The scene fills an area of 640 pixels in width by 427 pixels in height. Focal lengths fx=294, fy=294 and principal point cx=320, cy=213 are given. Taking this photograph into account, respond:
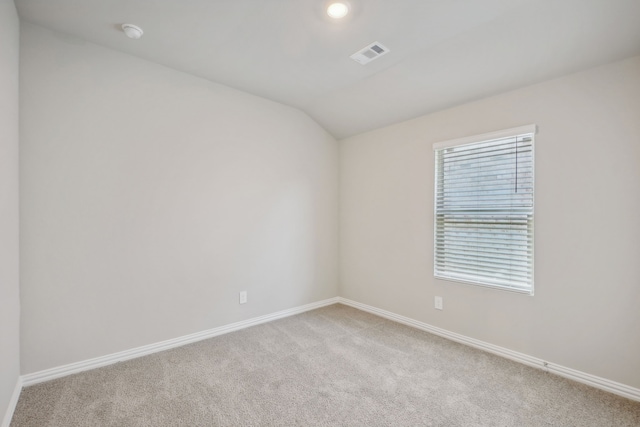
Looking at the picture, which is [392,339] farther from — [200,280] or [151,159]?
[151,159]

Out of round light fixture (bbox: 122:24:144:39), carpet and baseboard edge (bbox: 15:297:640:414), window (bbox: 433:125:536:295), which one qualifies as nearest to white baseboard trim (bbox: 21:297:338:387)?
carpet and baseboard edge (bbox: 15:297:640:414)

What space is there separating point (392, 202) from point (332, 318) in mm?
1535

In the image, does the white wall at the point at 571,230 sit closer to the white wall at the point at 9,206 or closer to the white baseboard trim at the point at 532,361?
the white baseboard trim at the point at 532,361

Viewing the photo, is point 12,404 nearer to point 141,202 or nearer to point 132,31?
point 141,202

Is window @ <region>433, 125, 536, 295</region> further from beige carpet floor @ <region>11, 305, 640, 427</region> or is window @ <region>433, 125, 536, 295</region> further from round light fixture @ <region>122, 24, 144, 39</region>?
round light fixture @ <region>122, 24, 144, 39</region>

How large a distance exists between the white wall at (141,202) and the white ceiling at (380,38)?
319 millimetres

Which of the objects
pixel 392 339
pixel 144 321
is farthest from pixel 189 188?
pixel 392 339

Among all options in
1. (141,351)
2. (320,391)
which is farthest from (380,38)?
(141,351)

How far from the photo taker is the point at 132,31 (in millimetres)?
2127

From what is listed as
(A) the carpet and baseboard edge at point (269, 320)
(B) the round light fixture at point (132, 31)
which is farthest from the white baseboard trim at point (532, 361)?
(B) the round light fixture at point (132, 31)

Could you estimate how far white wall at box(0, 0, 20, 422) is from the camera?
1.65 metres

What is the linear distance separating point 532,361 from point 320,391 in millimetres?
1738

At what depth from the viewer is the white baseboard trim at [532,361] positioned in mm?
1991

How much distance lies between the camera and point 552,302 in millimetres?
2287
